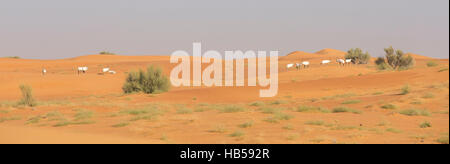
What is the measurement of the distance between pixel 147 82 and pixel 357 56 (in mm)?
43712

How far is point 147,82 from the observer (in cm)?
3241

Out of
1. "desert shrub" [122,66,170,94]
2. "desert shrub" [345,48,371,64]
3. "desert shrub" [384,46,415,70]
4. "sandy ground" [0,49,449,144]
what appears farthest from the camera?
"desert shrub" [345,48,371,64]

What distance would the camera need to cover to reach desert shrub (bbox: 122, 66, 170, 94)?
32.3m

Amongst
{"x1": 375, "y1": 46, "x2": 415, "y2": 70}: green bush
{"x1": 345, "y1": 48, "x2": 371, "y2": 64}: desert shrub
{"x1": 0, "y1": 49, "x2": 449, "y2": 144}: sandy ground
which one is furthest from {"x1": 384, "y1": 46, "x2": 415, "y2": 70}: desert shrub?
{"x1": 0, "y1": 49, "x2": 449, "y2": 144}: sandy ground

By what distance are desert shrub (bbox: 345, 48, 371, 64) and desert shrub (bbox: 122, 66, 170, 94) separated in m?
41.9

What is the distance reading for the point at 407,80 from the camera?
32.1 meters

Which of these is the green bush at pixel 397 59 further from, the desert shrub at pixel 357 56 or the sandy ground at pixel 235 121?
the sandy ground at pixel 235 121

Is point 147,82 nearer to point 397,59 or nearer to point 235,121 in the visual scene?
point 235,121

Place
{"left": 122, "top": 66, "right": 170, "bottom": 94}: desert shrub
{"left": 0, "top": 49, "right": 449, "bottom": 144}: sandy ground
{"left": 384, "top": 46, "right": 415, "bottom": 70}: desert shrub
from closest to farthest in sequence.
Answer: {"left": 0, "top": 49, "right": 449, "bottom": 144}: sandy ground
{"left": 122, "top": 66, "right": 170, "bottom": 94}: desert shrub
{"left": 384, "top": 46, "right": 415, "bottom": 70}: desert shrub

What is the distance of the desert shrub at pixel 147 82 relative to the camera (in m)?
32.3

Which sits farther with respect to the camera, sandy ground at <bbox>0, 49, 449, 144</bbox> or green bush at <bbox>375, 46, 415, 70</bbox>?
green bush at <bbox>375, 46, 415, 70</bbox>

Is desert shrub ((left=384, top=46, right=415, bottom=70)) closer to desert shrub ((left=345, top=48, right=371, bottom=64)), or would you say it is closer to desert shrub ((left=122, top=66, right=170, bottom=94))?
desert shrub ((left=345, top=48, right=371, bottom=64))
